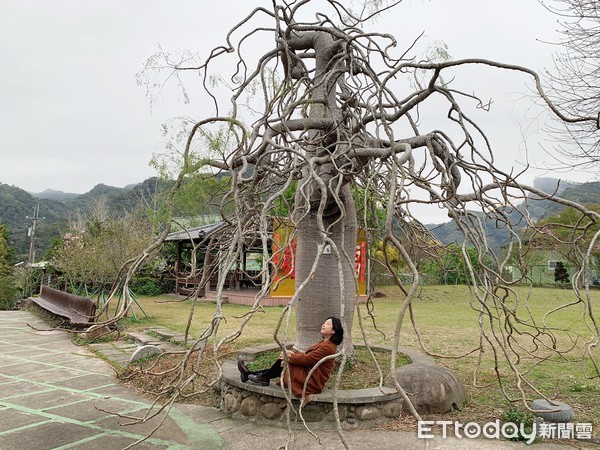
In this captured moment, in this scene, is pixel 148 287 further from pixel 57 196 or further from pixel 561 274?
pixel 57 196

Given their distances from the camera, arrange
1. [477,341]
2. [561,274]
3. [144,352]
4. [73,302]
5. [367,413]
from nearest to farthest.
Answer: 1. [367,413]
2. [144,352]
3. [477,341]
4. [73,302]
5. [561,274]

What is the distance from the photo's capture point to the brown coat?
361 centimetres

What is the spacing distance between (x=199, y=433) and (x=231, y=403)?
465 millimetres

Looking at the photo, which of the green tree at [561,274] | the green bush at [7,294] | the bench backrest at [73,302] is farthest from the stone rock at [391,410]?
the green tree at [561,274]

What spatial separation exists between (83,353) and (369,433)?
528 cm

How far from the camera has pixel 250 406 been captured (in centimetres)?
396

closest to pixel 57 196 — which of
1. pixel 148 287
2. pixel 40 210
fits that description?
pixel 40 210

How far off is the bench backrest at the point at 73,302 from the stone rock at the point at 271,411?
5.69 meters

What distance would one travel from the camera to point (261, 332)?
8.40 metres

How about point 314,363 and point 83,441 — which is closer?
point 83,441

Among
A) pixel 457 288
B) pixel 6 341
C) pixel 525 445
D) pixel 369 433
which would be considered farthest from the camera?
pixel 457 288

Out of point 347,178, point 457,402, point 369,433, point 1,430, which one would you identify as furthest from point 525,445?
point 1,430

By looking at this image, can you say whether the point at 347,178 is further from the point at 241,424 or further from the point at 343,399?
the point at 241,424

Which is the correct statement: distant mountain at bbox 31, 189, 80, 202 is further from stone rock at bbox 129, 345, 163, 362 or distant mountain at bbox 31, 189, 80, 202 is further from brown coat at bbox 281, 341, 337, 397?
brown coat at bbox 281, 341, 337, 397
